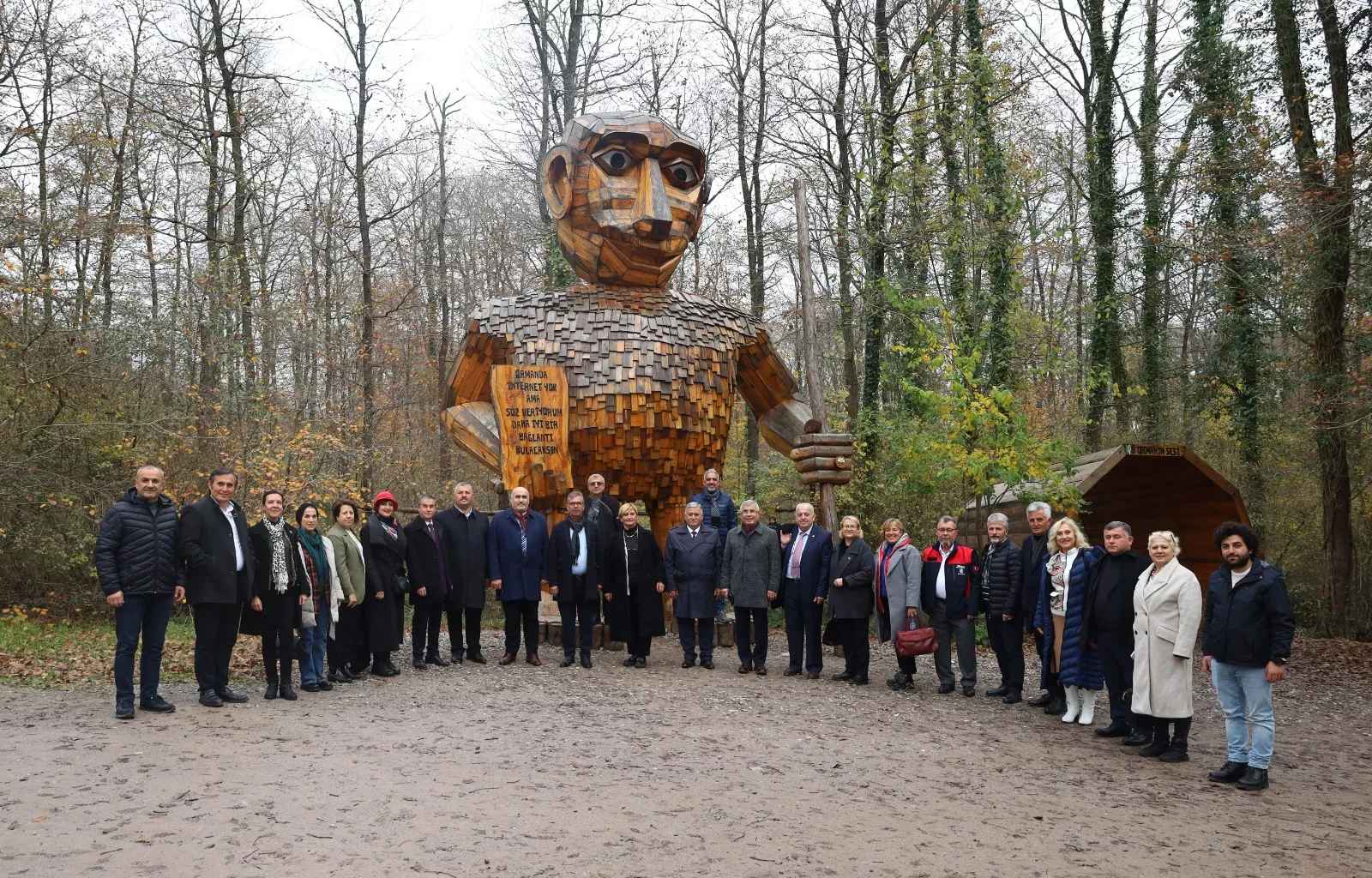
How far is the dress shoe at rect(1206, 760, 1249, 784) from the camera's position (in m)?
4.86

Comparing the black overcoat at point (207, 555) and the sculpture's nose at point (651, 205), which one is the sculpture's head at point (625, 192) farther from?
the black overcoat at point (207, 555)

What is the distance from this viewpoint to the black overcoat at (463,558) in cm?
772

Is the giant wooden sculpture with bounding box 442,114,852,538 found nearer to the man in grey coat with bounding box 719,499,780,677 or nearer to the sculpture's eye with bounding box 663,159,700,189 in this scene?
the sculpture's eye with bounding box 663,159,700,189

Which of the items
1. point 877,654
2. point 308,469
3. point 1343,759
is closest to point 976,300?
point 877,654

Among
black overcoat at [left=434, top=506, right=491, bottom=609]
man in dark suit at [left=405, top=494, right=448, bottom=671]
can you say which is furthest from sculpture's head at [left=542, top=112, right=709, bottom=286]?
man in dark suit at [left=405, top=494, right=448, bottom=671]

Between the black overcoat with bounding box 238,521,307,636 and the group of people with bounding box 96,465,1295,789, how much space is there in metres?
0.01

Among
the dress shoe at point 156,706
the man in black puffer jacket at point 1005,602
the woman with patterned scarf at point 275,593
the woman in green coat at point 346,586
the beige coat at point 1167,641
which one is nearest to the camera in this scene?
the beige coat at point 1167,641

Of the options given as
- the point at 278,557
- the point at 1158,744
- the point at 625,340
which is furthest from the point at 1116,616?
the point at 278,557

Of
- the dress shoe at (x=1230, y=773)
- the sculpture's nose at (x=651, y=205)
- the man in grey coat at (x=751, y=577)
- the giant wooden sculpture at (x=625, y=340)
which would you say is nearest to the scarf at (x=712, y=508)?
the giant wooden sculpture at (x=625, y=340)

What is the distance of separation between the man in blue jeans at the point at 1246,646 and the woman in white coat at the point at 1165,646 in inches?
5.4

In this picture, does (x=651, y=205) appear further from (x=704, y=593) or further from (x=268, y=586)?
(x=268, y=586)

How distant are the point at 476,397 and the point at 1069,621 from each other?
4903 millimetres

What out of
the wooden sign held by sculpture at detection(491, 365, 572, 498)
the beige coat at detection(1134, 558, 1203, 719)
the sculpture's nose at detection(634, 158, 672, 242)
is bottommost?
the beige coat at detection(1134, 558, 1203, 719)

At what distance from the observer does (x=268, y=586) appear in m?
6.34
